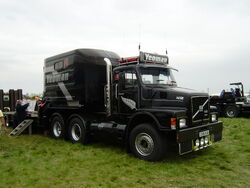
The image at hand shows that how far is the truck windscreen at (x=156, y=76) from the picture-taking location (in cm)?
729

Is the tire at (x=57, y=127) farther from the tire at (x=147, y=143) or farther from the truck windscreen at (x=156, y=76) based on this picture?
the truck windscreen at (x=156, y=76)

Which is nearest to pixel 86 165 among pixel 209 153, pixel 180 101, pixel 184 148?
pixel 184 148

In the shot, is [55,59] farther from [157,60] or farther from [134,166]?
[134,166]

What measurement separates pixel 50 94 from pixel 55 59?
151 centimetres

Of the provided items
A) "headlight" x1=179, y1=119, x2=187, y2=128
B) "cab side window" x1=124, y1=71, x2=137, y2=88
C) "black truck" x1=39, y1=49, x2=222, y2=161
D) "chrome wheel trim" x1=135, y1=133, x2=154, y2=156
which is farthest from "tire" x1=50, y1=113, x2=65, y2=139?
"headlight" x1=179, y1=119, x2=187, y2=128

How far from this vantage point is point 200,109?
6.79 meters

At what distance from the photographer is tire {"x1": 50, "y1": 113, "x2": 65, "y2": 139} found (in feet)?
32.1

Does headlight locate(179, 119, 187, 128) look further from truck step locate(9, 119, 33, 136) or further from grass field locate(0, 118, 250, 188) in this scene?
truck step locate(9, 119, 33, 136)

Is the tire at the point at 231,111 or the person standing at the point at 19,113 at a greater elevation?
the person standing at the point at 19,113

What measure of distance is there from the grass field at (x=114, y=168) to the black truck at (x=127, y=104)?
1.56ft

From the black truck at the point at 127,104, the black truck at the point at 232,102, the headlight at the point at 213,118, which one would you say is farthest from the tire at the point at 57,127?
the black truck at the point at 232,102

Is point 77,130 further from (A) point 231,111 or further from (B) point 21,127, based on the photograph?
(A) point 231,111

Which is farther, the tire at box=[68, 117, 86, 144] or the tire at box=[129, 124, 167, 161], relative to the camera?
the tire at box=[68, 117, 86, 144]

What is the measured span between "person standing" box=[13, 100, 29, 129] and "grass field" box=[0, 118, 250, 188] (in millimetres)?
3186
